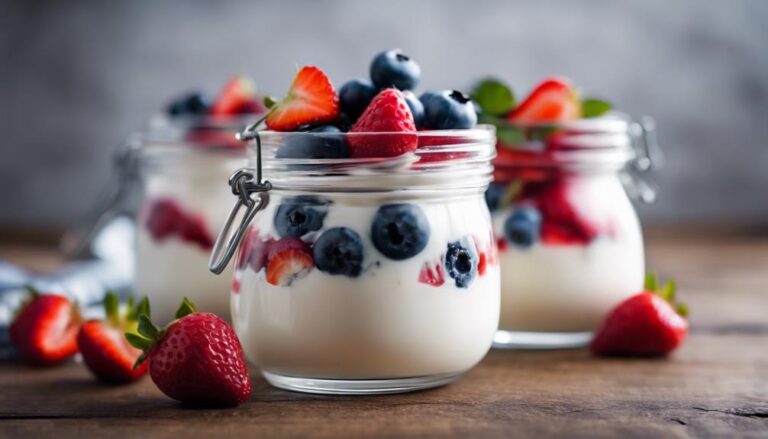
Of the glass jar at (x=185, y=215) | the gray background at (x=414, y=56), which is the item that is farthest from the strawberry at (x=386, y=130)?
the gray background at (x=414, y=56)

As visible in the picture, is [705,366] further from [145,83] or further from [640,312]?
[145,83]

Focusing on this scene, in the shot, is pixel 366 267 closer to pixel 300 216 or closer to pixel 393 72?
pixel 300 216

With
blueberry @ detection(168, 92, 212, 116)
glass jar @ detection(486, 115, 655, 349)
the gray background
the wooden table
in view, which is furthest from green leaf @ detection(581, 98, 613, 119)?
the gray background

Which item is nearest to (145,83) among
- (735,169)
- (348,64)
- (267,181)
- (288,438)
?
(348,64)

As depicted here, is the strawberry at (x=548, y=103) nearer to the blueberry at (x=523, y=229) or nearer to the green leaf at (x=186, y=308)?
the blueberry at (x=523, y=229)

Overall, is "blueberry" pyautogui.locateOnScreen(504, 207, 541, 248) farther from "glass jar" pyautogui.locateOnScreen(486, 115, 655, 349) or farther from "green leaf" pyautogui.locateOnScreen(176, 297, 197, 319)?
"green leaf" pyautogui.locateOnScreen(176, 297, 197, 319)
